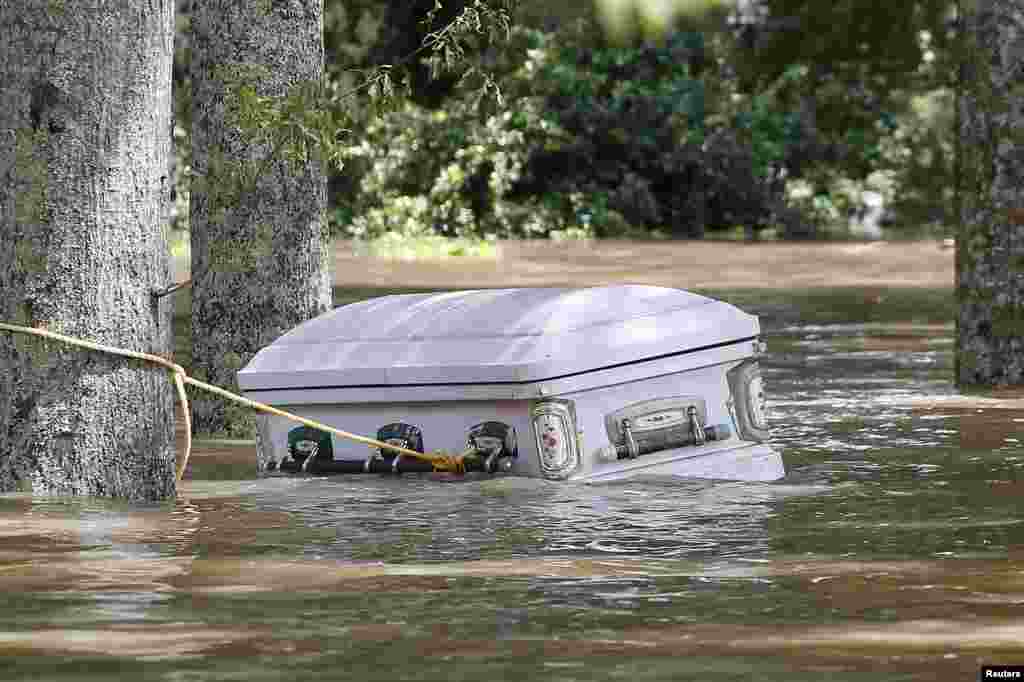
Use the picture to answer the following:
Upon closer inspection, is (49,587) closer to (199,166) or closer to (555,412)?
(555,412)

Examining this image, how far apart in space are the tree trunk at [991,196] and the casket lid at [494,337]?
4188mm

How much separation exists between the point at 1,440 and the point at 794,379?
24.6ft

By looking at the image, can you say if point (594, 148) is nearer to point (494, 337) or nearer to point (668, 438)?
point (668, 438)

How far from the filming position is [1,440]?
1040 centimetres

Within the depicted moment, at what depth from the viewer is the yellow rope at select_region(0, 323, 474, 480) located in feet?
33.4

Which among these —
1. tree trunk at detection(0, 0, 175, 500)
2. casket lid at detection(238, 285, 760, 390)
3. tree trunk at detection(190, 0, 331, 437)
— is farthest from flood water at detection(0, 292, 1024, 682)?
tree trunk at detection(190, 0, 331, 437)

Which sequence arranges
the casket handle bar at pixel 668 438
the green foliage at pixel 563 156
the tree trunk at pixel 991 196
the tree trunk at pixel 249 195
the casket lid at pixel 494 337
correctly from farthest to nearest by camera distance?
the green foliage at pixel 563 156, the tree trunk at pixel 991 196, the tree trunk at pixel 249 195, the casket handle bar at pixel 668 438, the casket lid at pixel 494 337

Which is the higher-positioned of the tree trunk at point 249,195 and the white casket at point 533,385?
the tree trunk at point 249,195

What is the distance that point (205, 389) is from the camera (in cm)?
1116

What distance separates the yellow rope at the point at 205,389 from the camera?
10.2 metres

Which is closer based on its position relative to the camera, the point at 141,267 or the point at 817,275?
the point at 141,267

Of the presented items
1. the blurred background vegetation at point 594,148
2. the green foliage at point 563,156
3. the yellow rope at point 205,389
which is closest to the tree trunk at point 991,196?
the yellow rope at point 205,389

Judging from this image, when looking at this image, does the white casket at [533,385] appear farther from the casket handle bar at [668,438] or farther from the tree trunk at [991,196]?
the tree trunk at [991,196]

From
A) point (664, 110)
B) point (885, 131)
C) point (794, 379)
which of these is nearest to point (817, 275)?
point (664, 110)
